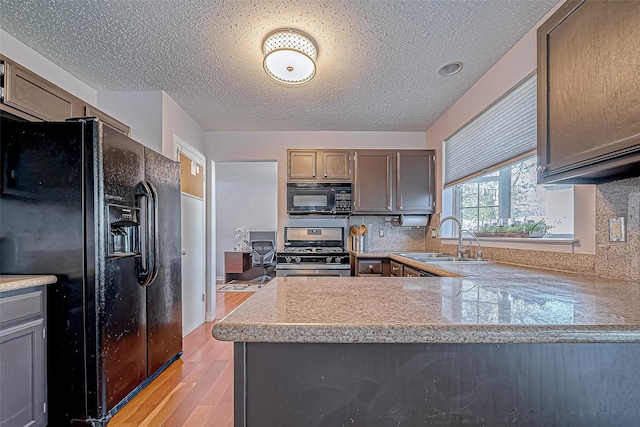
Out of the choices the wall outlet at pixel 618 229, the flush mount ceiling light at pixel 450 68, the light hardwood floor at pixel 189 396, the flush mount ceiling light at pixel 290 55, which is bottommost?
the light hardwood floor at pixel 189 396

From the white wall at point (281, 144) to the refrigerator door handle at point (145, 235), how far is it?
1835 millimetres

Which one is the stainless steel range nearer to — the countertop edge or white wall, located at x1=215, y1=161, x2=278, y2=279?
the countertop edge

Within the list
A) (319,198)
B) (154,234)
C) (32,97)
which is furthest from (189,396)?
(319,198)

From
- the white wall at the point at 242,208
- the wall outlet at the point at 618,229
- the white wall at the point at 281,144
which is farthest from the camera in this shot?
the white wall at the point at 242,208

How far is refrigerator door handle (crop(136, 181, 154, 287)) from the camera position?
6.58ft

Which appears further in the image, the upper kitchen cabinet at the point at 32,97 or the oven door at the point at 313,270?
the oven door at the point at 313,270

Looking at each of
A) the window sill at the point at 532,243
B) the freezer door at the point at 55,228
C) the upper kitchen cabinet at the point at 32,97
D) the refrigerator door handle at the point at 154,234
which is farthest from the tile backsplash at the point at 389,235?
the upper kitchen cabinet at the point at 32,97

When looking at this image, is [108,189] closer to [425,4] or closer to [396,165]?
[425,4]

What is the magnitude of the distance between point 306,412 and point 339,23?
1.94 m

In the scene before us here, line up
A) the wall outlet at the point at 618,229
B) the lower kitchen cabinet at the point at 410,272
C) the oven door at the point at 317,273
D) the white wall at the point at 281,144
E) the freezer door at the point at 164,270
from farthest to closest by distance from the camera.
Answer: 1. the white wall at the point at 281,144
2. the oven door at the point at 317,273
3. the lower kitchen cabinet at the point at 410,272
4. the freezer door at the point at 164,270
5. the wall outlet at the point at 618,229

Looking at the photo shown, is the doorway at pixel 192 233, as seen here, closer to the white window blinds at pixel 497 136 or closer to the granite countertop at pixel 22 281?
the granite countertop at pixel 22 281

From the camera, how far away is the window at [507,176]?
187 cm

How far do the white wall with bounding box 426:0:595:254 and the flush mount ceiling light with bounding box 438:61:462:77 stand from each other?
0.26m

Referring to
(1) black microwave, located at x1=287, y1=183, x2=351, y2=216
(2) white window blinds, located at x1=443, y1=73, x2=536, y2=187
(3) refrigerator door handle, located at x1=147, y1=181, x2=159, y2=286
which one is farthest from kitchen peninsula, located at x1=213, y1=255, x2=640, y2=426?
(1) black microwave, located at x1=287, y1=183, x2=351, y2=216
